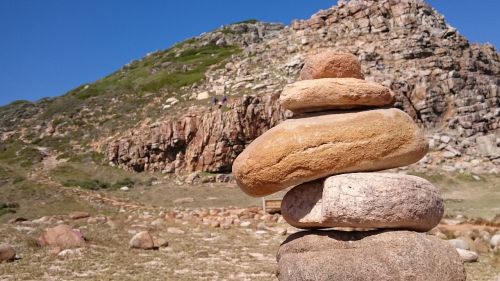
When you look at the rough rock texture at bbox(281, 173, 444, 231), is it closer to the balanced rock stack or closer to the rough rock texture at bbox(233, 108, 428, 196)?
the balanced rock stack

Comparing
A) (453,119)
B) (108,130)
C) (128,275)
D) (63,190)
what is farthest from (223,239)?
(108,130)

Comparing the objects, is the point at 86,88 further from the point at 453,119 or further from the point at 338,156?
the point at 338,156

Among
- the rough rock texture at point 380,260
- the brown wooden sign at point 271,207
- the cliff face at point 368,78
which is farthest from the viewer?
the cliff face at point 368,78

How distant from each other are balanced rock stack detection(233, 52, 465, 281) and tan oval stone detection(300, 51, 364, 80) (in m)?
0.32

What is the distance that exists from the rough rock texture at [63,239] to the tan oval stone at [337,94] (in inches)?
423

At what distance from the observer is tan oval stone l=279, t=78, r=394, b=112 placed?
32.1 ft

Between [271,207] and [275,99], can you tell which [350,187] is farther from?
[275,99]

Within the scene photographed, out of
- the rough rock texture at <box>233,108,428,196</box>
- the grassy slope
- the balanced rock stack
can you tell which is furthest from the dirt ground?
the grassy slope

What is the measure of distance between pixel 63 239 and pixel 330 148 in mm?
12017

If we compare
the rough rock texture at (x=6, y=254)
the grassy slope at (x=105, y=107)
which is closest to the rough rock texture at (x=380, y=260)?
the rough rock texture at (x=6, y=254)

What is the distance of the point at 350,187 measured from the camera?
8844mm

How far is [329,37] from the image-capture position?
2133 inches

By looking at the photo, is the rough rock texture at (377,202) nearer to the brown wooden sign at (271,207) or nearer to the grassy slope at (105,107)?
the brown wooden sign at (271,207)

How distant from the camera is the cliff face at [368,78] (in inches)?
1721
